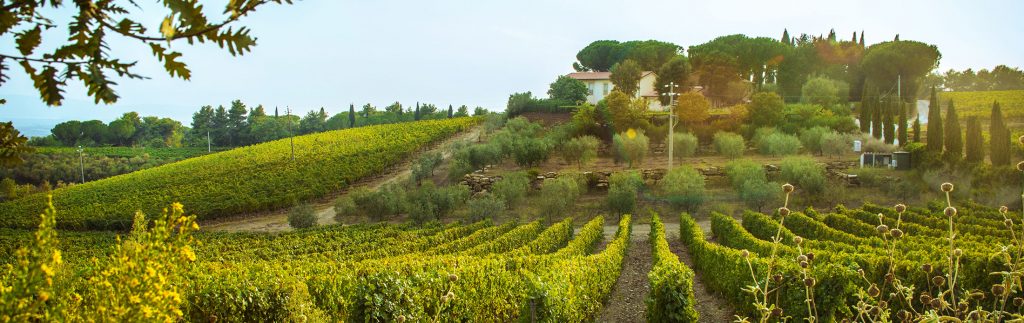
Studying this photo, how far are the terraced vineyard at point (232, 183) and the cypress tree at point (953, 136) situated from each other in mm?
39491

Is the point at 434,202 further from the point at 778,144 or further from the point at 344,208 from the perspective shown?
the point at 778,144

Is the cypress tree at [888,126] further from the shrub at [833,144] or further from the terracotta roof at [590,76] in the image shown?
the terracotta roof at [590,76]

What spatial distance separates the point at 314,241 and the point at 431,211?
12.6 metres

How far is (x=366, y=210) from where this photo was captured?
1564 inches

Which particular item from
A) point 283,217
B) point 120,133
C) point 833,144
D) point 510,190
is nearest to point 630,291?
point 510,190

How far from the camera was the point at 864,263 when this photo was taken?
13.2 metres

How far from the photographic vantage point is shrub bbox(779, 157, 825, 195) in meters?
37.3

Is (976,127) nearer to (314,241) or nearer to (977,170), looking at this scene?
(977,170)

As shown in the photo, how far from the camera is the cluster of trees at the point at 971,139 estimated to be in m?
33.8

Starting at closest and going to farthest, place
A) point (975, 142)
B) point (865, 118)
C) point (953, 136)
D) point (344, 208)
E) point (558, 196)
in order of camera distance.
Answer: point (975, 142), point (953, 136), point (558, 196), point (344, 208), point (865, 118)

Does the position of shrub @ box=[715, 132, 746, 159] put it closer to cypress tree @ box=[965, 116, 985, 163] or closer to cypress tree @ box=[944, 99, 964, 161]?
cypress tree @ box=[944, 99, 964, 161]

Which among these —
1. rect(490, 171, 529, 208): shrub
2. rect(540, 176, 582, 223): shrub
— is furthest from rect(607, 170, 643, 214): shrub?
rect(490, 171, 529, 208): shrub

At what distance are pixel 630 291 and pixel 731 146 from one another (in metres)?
30.4

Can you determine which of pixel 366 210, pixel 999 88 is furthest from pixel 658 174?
pixel 999 88
